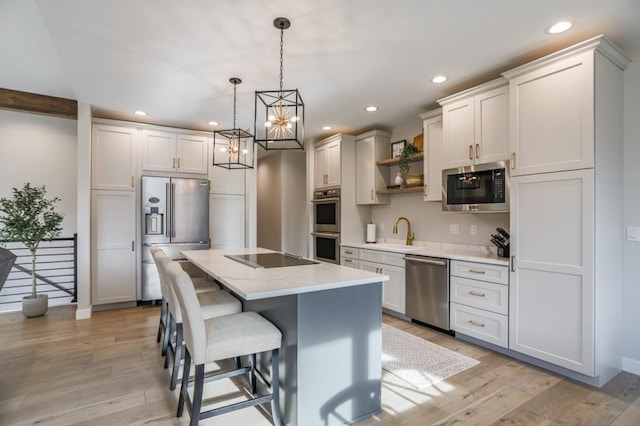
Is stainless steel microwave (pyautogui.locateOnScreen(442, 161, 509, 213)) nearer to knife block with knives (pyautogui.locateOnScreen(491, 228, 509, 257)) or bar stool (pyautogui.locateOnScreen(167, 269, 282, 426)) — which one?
knife block with knives (pyautogui.locateOnScreen(491, 228, 509, 257))

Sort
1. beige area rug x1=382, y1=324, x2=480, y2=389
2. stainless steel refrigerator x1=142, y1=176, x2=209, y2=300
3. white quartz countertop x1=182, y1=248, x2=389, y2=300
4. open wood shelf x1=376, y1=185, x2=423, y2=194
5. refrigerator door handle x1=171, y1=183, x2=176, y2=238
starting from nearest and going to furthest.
A: white quartz countertop x1=182, y1=248, x2=389, y2=300 < beige area rug x1=382, y1=324, x2=480, y2=389 < open wood shelf x1=376, y1=185, x2=423, y2=194 < stainless steel refrigerator x1=142, y1=176, x2=209, y2=300 < refrigerator door handle x1=171, y1=183, x2=176, y2=238

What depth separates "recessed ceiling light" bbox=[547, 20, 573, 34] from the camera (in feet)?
7.29

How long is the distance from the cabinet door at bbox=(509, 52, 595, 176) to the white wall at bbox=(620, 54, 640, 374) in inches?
21.5

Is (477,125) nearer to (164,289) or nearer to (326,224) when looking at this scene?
(326,224)

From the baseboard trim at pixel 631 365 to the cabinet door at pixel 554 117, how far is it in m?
1.59

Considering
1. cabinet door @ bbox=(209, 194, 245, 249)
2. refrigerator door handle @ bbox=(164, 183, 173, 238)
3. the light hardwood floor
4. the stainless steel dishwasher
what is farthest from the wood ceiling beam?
the stainless steel dishwasher

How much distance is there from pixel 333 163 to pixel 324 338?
11.3 ft

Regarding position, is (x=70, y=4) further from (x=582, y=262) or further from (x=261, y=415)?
(x=582, y=262)

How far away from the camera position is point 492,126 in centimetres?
307

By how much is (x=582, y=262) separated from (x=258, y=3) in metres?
2.81

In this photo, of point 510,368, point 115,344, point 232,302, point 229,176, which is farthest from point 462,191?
point 115,344

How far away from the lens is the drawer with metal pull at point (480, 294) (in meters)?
2.86

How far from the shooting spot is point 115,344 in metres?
3.15

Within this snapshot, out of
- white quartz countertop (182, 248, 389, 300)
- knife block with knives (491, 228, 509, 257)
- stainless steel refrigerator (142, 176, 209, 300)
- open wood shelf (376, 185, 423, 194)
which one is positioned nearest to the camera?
white quartz countertop (182, 248, 389, 300)
